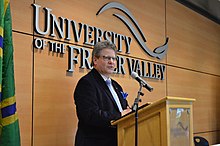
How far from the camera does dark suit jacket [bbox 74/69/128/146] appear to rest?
8.27 feet

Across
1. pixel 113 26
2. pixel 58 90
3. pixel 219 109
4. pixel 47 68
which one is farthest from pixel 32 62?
pixel 219 109

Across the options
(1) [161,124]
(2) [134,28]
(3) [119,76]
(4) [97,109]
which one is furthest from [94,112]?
(2) [134,28]

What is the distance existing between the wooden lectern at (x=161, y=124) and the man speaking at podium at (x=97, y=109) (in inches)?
7.5

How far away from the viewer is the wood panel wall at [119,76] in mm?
2924

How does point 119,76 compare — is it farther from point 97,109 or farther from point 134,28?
point 97,109

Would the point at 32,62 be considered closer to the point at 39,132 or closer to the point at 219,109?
the point at 39,132

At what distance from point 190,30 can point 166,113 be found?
4.02m

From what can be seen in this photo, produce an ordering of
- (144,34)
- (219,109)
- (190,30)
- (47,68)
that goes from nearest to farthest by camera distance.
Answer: (47,68), (144,34), (190,30), (219,109)

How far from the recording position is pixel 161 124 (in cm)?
213

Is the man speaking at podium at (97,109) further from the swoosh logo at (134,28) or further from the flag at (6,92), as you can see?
the swoosh logo at (134,28)

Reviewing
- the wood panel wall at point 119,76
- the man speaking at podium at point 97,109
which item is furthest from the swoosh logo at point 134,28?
the man speaking at podium at point 97,109

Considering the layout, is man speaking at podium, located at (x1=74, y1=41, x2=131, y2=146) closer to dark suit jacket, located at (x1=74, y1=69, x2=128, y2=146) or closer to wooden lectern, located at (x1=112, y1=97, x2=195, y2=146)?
dark suit jacket, located at (x1=74, y1=69, x2=128, y2=146)

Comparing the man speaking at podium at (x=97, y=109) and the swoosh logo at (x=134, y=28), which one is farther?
the swoosh logo at (x=134, y=28)

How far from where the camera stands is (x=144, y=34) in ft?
15.1
